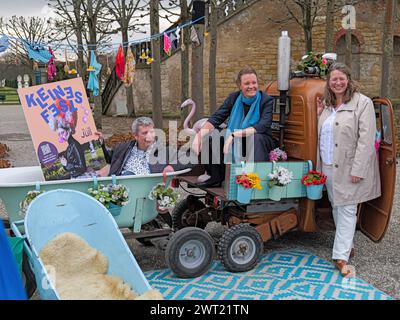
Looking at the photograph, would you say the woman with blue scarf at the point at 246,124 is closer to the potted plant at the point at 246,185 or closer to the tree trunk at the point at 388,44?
the potted plant at the point at 246,185

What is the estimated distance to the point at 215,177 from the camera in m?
5.00

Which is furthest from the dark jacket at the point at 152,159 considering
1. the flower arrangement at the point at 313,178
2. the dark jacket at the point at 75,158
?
the flower arrangement at the point at 313,178

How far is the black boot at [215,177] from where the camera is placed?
498cm

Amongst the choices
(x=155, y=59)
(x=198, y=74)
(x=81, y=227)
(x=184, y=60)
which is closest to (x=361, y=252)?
(x=81, y=227)

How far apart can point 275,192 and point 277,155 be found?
1.27ft

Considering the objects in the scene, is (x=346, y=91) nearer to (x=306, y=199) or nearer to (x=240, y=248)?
(x=306, y=199)

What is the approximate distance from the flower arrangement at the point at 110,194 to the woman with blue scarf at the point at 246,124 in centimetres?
91

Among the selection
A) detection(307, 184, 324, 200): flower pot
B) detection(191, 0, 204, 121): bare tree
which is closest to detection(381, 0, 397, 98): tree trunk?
detection(191, 0, 204, 121): bare tree

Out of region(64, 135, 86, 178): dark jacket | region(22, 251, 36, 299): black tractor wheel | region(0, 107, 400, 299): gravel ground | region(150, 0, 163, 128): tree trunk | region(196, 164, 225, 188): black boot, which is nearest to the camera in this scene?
region(22, 251, 36, 299): black tractor wheel

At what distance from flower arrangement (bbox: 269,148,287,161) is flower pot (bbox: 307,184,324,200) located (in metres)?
0.38

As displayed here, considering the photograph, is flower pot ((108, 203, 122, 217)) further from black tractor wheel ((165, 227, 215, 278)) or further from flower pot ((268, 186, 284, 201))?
flower pot ((268, 186, 284, 201))

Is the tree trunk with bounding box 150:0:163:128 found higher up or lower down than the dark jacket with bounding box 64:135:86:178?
higher up

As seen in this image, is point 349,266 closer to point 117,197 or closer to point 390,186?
point 390,186

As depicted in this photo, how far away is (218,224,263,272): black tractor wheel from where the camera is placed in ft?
14.7
